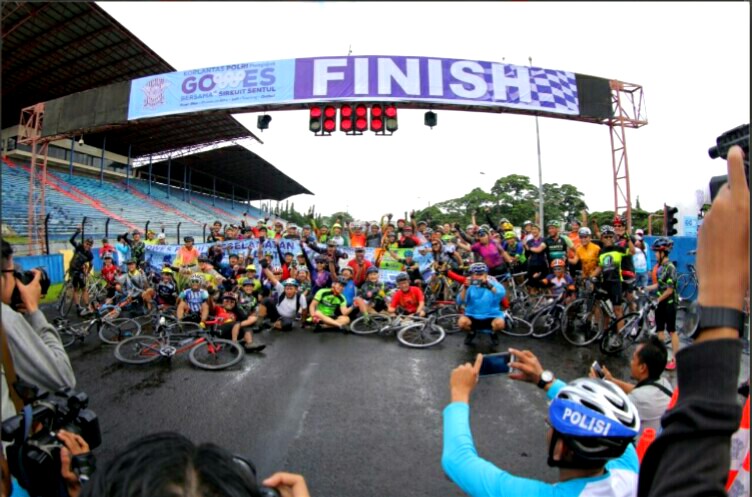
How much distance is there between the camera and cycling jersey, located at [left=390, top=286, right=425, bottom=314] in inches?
328

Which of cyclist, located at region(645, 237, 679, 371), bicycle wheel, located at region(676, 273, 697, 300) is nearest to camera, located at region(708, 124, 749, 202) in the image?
cyclist, located at region(645, 237, 679, 371)

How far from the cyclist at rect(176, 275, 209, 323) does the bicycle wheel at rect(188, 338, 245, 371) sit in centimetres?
139

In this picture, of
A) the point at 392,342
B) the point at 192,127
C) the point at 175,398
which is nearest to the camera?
the point at 175,398

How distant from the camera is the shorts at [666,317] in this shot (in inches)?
240

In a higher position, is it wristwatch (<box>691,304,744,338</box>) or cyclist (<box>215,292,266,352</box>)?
wristwatch (<box>691,304,744,338</box>)

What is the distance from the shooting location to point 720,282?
98 centimetres

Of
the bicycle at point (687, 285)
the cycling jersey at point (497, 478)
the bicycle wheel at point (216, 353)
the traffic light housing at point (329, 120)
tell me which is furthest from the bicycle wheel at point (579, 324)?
the traffic light housing at point (329, 120)

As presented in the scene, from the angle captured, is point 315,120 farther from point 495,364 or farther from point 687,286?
Result: point 687,286

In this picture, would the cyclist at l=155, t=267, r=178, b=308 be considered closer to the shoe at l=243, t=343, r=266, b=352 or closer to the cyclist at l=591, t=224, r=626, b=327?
the shoe at l=243, t=343, r=266, b=352

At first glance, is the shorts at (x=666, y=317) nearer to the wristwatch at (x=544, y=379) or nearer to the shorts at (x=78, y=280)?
the wristwatch at (x=544, y=379)

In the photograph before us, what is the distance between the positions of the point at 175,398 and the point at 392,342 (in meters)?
3.73

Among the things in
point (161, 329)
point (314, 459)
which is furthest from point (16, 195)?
point (314, 459)

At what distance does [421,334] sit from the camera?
7410 millimetres

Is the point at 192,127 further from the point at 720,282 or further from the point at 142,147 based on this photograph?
the point at 720,282
